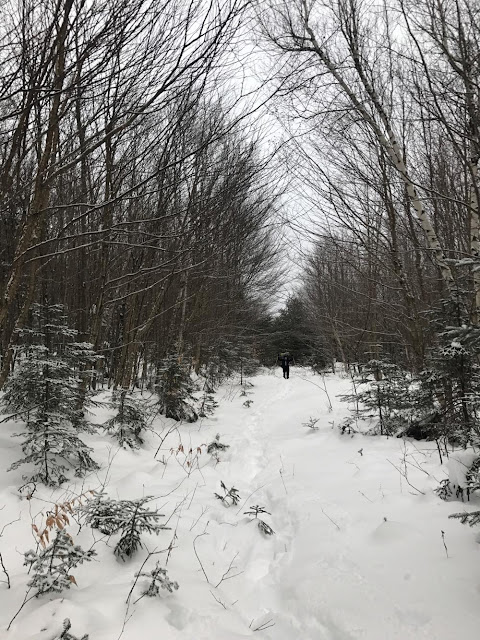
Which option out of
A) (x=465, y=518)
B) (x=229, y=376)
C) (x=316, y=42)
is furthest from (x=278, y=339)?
(x=465, y=518)

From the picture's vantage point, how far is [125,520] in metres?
2.39

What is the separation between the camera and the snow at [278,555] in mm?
1821

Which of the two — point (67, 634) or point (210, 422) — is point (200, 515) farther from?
point (210, 422)

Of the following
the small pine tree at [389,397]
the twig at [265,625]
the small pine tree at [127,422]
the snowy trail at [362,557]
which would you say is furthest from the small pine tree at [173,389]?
the twig at [265,625]

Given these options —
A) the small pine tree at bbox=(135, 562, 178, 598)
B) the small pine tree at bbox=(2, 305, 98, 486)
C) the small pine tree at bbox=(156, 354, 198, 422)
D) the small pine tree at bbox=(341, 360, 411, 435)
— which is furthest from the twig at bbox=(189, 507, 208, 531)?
the small pine tree at bbox=(156, 354, 198, 422)

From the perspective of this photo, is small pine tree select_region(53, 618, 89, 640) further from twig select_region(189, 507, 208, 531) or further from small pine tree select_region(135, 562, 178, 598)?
twig select_region(189, 507, 208, 531)

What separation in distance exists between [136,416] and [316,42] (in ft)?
19.7

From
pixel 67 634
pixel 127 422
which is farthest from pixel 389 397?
pixel 67 634

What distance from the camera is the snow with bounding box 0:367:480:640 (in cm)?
182

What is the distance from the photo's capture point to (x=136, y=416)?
530 centimetres

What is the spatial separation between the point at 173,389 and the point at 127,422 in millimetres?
2151

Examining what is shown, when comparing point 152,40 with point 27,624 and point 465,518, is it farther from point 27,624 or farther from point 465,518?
point 465,518

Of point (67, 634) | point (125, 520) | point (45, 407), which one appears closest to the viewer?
point (67, 634)

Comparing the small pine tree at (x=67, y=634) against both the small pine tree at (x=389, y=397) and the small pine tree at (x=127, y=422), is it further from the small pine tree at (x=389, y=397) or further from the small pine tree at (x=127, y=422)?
the small pine tree at (x=389, y=397)
